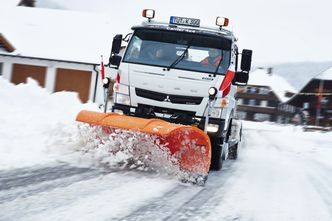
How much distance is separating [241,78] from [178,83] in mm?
1165

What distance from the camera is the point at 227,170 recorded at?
7219 millimetres

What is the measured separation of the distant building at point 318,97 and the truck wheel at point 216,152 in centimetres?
4903

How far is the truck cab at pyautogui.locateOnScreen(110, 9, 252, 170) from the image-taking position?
20.3 feet

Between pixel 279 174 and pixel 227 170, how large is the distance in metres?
0.97

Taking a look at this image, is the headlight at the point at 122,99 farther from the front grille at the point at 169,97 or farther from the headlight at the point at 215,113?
the headlight at the point at 215,113

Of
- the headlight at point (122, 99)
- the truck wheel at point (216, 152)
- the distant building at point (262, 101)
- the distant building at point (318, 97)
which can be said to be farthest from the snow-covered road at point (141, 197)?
the distant building at point (262, 101)

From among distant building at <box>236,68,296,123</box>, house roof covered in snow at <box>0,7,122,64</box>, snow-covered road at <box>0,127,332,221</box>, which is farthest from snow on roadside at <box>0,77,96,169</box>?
distant building at <box>236,68,296,123</box>

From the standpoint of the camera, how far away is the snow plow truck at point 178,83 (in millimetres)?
5445

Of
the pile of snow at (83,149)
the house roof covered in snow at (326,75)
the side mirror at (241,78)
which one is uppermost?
the house roof covered in snow at (326,75)

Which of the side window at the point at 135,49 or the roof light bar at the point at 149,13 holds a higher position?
the roof light bar at the point at 149,13

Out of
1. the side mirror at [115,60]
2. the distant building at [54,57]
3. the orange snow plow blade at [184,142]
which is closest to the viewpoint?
the orange snow plow blade at [184,142]

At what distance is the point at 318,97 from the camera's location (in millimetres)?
53125

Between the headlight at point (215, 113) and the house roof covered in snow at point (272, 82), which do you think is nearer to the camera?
the headlight at point (215, 113)

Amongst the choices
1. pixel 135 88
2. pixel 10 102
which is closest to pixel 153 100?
pixel 135 88
